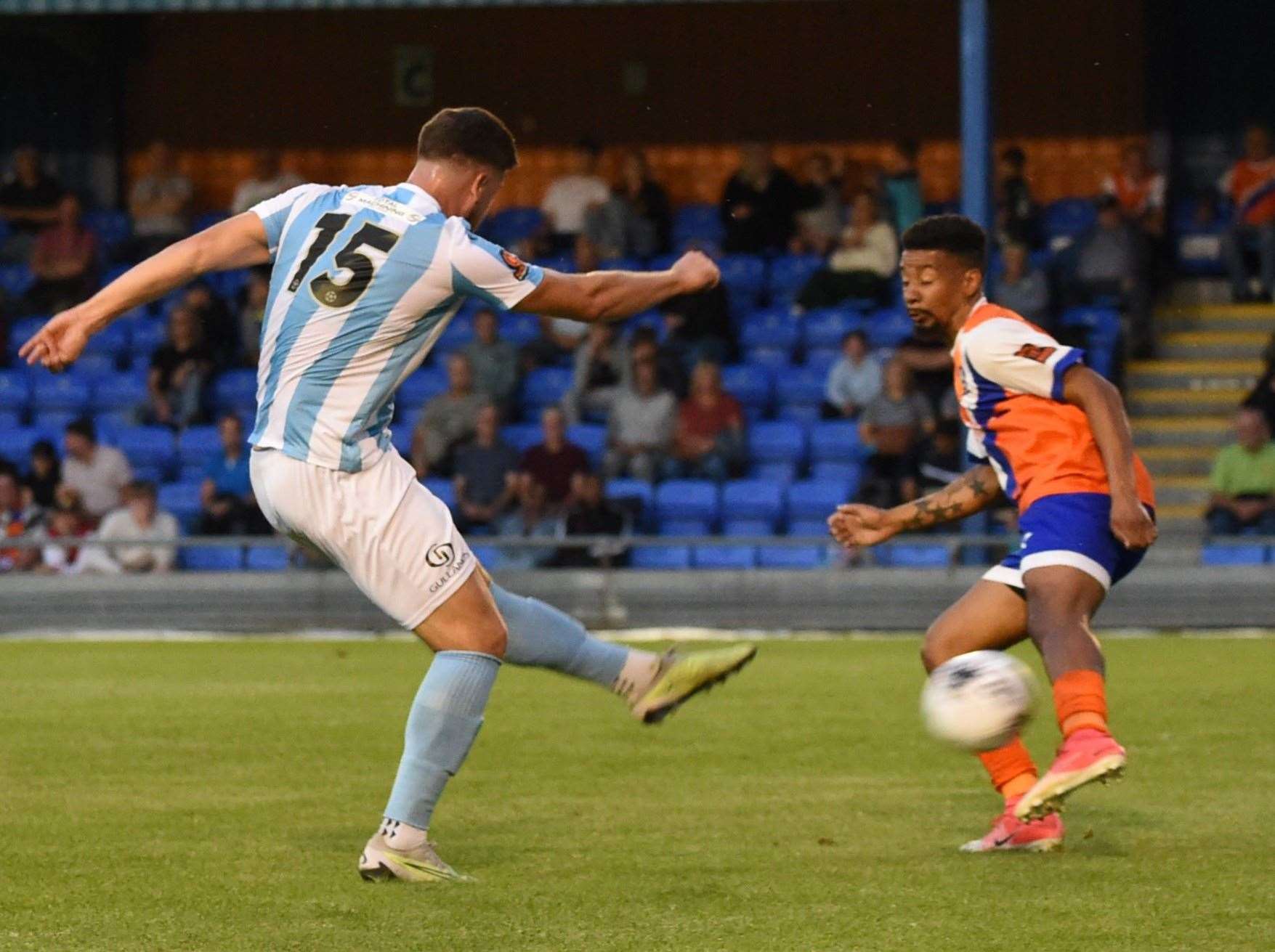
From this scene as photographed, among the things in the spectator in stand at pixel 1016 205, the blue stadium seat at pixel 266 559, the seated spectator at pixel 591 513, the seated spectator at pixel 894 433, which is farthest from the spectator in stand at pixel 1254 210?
the blue stadium seat at pixel 266 559

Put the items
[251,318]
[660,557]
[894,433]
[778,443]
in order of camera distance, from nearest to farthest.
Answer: [660,557] < [894,433] < [778,443] < [251,318]

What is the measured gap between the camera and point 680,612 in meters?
14.8

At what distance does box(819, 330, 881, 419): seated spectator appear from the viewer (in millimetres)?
16938

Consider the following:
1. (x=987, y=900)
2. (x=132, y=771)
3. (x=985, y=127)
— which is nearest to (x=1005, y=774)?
(x=987, y=900)

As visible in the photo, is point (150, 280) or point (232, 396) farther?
point (232, 396)

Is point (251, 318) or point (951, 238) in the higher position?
point (951, 238)

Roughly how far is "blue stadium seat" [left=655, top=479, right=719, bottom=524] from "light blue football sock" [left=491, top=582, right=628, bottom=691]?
10127mm

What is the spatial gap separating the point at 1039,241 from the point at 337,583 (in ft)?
23.3

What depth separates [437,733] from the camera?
5926 millimetres

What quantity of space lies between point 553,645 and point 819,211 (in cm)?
1315

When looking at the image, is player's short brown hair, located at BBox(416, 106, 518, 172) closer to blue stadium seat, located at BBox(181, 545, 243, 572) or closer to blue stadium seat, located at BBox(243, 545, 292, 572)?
blue stadium seat, located at BBox(243, 545, 292, 572)

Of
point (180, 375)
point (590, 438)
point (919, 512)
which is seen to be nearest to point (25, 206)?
point (180, 375)

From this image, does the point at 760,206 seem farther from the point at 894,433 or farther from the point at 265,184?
the point at 265,184

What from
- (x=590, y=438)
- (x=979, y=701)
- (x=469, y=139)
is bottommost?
(x=590, y=438)
